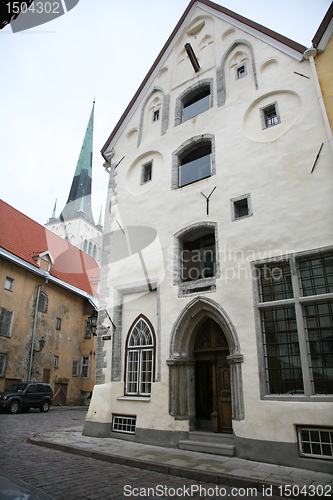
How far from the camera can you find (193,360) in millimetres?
8945

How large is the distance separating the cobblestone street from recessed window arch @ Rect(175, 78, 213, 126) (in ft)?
32.5

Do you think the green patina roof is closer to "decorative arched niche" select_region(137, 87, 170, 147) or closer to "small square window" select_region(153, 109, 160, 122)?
"decorative arched niche" select_region(137, 87, 170, 147)

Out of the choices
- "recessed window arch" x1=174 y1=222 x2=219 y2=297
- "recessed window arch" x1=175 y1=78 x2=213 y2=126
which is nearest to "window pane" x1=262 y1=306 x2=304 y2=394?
"recessed window arch" x1=174 y1=222 x2=219 y2=297

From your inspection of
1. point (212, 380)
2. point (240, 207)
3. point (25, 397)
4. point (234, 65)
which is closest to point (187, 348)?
point (212, 380)

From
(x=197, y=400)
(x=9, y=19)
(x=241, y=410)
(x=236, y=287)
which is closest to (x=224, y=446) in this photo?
(x=241, y=410)

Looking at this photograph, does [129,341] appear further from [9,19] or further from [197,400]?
[9,19]

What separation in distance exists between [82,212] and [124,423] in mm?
49078

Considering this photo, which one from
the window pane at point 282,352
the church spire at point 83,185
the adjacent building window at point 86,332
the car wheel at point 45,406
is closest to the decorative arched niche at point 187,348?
the window pane at point 282,352

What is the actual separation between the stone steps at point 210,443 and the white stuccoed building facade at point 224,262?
3 cm

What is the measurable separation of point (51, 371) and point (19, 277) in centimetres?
627

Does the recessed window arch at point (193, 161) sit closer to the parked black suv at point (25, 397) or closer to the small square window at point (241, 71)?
the small square window at point (241, 71)

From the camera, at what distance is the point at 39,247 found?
23.0 m

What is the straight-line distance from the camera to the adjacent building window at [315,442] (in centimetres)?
618

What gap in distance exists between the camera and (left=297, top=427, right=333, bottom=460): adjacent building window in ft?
20.3
